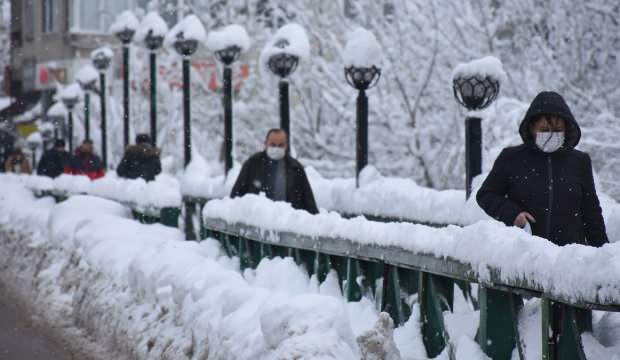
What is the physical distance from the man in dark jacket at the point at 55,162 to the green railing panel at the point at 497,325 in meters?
21.7

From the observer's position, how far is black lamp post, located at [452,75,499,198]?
9.65m

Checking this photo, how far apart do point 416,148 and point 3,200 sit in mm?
8007

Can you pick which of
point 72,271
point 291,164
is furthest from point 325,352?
point 72,271

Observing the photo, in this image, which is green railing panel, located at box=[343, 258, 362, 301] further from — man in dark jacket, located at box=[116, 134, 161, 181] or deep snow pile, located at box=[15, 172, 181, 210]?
man in dark jacket, located at box=[116, 134, 161, 181]

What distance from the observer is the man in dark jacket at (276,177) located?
11.1 m

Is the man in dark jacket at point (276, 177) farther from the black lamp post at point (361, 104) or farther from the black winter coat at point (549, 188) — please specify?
the black winter coat at point (549, 188)

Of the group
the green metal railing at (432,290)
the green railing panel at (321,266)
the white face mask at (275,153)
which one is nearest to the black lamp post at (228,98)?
the white face mask at (275,153)

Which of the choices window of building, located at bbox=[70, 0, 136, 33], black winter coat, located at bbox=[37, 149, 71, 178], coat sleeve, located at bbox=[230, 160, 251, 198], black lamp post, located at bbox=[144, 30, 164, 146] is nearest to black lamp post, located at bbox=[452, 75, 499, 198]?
coat sleeve, located at bbox=[230, 160, 251, 198]

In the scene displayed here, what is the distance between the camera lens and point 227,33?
54.5ft

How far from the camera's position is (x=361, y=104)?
12.7m

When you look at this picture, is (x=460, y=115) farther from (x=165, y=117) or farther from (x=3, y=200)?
(x=165, y=117)

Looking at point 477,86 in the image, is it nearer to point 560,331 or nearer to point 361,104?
point 361,104

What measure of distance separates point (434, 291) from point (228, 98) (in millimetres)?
10325

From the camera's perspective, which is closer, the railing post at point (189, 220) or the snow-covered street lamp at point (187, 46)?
the railing post at point (189, 220)
